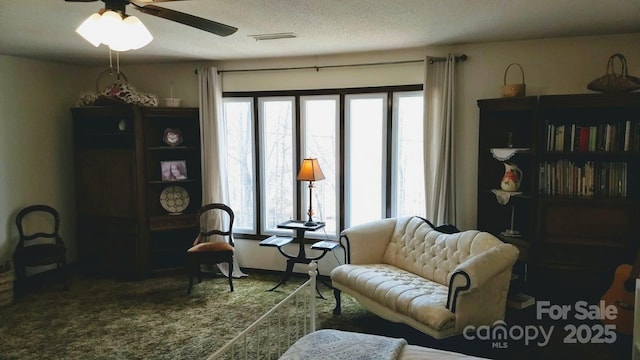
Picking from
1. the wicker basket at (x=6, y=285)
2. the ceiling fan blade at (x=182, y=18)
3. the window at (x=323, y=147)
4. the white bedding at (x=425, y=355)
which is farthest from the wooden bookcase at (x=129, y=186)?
the white bedding at (x=425, y=355)

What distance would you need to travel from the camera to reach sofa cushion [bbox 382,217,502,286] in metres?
3.57

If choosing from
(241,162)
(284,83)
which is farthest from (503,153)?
(241,162)

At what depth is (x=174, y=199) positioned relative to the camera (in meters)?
5.39

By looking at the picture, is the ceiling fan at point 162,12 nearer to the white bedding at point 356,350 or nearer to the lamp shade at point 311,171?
the white bedding at point 356,350

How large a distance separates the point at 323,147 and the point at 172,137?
1770mm

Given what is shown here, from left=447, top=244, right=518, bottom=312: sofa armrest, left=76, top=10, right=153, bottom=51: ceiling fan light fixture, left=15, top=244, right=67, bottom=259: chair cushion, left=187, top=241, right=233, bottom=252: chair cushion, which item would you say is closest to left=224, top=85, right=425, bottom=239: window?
left=187, top=241, right=233, bottom=252: chair cushion

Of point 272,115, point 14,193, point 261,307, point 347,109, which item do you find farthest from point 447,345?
point 14,193

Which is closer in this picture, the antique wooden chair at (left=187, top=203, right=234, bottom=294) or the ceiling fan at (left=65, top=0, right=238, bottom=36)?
the ceiling fan at (left=65, top=0, right=238, bottom=36)

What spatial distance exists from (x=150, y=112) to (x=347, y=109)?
2189 millimetres

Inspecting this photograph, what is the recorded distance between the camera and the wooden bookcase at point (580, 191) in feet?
12.1

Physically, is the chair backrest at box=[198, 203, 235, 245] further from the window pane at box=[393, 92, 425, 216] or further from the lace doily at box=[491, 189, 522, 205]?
the lace doily at box=[491, 189, 522, 205]

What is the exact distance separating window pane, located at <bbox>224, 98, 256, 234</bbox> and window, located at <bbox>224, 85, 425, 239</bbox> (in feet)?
0.04

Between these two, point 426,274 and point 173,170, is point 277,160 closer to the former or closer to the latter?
point 173,170

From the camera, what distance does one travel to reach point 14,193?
16.4 feet
